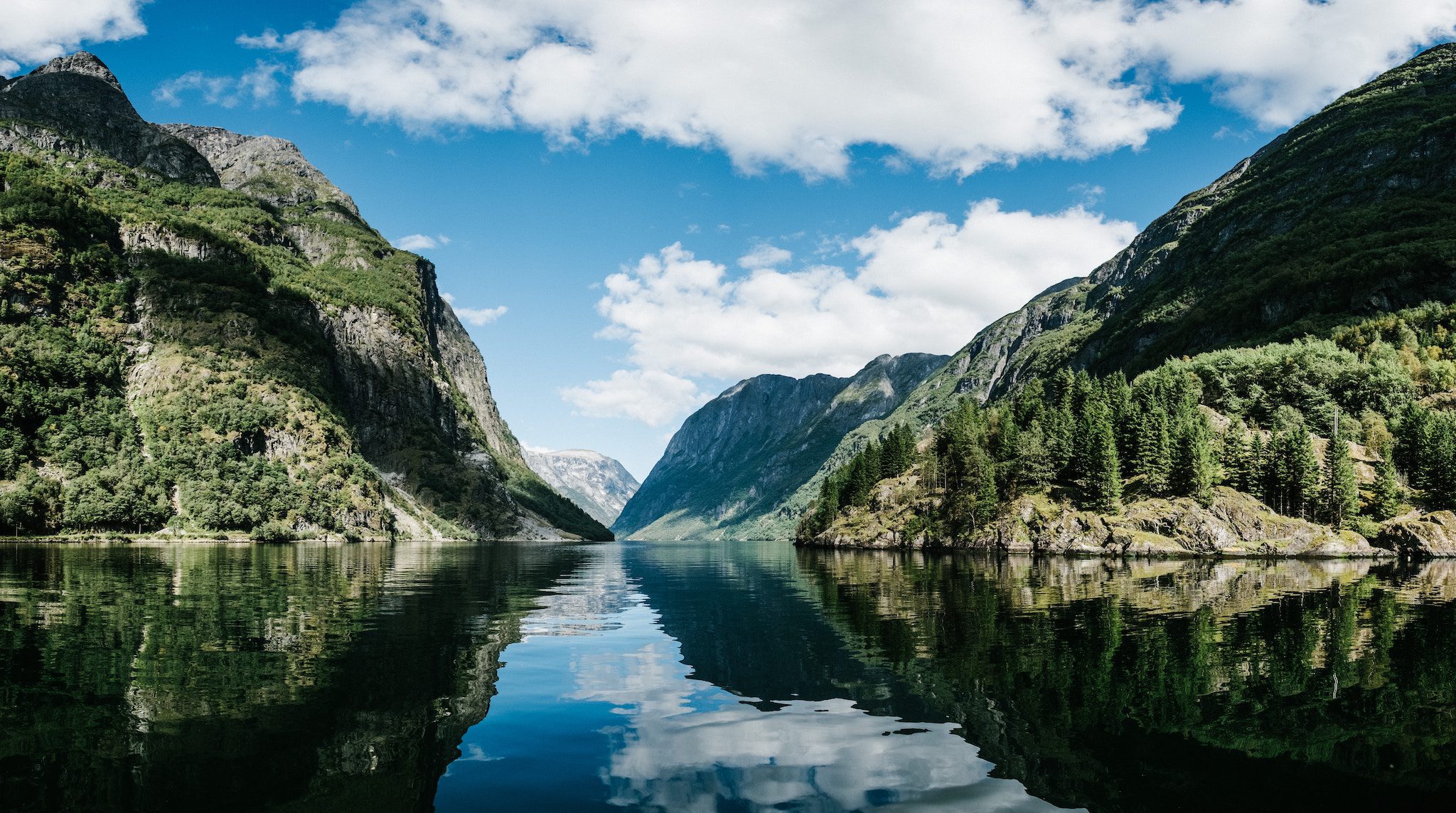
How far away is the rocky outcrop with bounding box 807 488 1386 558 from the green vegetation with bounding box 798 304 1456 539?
139 inches

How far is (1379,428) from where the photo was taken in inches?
5310

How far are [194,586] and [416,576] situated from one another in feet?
69.6

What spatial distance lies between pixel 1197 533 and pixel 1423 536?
26143mm

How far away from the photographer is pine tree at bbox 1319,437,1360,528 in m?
115

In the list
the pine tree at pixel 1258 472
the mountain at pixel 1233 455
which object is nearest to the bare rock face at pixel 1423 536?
the mountain at pixel 1233 455

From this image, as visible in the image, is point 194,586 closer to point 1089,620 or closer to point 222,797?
point 222,797

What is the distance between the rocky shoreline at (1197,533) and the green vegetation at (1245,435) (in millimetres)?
3489

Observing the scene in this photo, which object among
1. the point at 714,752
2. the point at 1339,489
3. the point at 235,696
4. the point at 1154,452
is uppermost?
the point at 1154,452

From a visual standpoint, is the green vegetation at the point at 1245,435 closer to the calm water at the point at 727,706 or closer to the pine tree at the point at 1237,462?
the pine tree at the point at 1237,462

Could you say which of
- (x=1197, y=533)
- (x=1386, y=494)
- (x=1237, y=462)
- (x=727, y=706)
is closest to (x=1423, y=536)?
(x=1386, y=494)

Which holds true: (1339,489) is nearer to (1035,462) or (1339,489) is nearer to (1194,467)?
(1194,467)

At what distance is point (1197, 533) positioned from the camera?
11712 centimetres

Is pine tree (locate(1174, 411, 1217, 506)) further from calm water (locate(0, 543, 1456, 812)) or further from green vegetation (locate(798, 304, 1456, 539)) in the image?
calm water (locate(0, 543, 1456, 812))

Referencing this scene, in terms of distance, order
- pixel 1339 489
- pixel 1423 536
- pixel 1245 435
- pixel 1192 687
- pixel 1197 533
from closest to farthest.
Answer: pixel 1192 687, pixel 1423 536, pixel 1339 489, pixel 1197 533, pixel 1245 435
